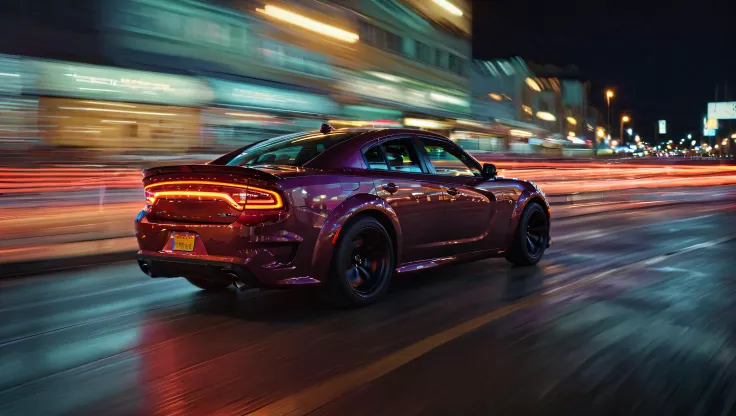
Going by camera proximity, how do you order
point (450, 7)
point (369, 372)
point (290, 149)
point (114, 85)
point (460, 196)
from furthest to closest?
point (450, 7), point (114, 85), point (460, 196), point (290, 149), point (369, 372)

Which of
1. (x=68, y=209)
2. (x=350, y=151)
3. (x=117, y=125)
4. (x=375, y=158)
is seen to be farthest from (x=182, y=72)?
(x=350, y=151)

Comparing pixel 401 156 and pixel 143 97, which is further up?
pixel 143 97

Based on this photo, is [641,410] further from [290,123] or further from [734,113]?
[734,113]

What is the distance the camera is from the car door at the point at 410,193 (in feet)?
19.4

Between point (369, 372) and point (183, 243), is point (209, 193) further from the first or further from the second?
point (369, 372)

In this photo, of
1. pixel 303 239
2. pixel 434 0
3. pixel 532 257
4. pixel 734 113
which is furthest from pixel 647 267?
pixel 734 113

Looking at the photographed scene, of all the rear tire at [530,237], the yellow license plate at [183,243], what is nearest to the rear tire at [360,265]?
the yellow license plate at [183,243]

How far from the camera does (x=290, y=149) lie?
6.11m

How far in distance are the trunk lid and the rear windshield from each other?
65 centimetres

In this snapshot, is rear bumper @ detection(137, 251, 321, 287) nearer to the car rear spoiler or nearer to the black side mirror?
the car rear spoiler

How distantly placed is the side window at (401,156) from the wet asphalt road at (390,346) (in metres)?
1.18

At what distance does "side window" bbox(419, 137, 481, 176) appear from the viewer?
6.67 metres

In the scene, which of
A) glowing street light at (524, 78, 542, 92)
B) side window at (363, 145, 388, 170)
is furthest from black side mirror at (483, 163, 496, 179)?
glowing street light at (524, 78, 542, 92)

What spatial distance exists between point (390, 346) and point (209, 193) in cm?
179
